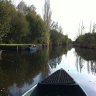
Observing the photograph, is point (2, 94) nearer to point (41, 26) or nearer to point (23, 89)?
point (23, 89)

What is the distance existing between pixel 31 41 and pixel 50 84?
5212cm

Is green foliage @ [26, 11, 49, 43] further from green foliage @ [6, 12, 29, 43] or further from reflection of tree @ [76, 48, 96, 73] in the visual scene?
reflection of tree @ [76, 48, 96, 73]

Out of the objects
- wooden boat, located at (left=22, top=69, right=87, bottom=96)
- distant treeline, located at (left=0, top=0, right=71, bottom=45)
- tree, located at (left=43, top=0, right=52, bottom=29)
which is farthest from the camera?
tree, located at (left=43, top=0, right=52, bottom=29)

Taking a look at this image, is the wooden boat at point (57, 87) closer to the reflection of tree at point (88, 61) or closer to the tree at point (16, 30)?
the reflection of tree at point (88, 61)

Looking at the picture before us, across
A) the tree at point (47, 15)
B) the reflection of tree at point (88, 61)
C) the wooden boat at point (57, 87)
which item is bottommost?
the reflection of tree at point (88, 61)

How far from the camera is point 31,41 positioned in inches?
2410

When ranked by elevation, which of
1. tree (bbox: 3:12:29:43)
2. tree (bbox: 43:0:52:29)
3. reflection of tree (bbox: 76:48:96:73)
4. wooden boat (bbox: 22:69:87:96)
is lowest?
reflection of tree (bbox: 76:48:96:73)

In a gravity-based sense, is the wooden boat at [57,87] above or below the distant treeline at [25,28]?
below

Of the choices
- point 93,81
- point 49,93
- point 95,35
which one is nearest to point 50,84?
point 49,93

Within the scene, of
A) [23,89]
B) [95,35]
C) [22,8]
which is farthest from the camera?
[95,35]

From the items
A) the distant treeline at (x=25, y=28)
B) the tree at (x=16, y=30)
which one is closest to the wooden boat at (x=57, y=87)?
the distant treeline at (x=25, y=28)

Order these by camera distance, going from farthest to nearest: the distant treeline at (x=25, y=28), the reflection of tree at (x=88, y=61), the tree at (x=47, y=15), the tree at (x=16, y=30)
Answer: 1. the tree at (x=47, y=15)
2. the tree at (x=16, y=30)
3. the distant treeline at (x=25, y=28)
4. the reflection of tree at (x=88, y=61)

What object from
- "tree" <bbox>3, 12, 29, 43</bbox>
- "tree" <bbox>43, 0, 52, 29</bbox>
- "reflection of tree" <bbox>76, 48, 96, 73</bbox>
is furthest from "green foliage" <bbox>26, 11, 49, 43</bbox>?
"reflection of tree" <bbox>76, 48, 96, 73</bbox>

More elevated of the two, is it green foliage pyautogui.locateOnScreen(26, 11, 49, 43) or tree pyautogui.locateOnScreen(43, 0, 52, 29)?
tree pyautogui.locateOnScreen(43, 0, 52, 29)
